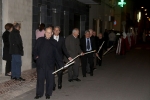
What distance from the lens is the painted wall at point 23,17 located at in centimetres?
1378

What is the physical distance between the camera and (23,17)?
49.8ft

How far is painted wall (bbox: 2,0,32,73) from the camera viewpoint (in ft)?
45.2

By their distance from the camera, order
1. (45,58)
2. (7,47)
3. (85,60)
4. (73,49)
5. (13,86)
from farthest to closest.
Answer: (85,60)
(7,47)
(73,49)
(13,86)
(45,58)

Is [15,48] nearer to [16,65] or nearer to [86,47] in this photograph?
[16,65]

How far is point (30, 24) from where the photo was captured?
1588 cm

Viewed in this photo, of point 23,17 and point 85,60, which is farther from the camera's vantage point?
point 23,17

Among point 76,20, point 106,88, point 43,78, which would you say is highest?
point 76,20

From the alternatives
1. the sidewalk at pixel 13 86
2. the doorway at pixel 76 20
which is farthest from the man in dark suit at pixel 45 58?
the doorway at pixel 76 20

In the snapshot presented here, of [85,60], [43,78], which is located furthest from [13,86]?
[85,60]

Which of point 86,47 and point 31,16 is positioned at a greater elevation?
point 31,16

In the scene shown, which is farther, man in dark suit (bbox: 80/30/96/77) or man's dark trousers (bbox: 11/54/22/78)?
man in dark suit (bbox: 80/30/96/77)

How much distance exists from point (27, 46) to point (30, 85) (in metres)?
3.88

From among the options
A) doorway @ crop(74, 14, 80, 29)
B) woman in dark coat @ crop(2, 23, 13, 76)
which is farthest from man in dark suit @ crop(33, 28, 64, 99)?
doorway @ crop(74, 14, 80, 29)

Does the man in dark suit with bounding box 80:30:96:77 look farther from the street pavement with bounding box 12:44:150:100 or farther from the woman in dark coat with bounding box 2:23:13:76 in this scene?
the woman in dark coat with bounding box 2:23:13:76
